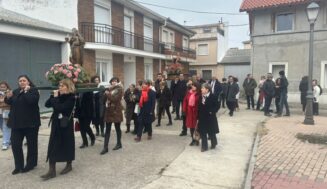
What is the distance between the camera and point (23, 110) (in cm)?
509

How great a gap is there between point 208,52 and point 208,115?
26.4 m

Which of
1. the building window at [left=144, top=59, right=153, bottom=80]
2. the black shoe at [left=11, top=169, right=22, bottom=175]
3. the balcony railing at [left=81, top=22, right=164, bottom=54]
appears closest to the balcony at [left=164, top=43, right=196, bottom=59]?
the balcony railing at [left=81, top=22, right=164, bottom=54]

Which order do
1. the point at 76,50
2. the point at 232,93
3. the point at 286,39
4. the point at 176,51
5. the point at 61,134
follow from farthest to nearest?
the point at 176,51, the point at 286,39, the point at 232,93, the point at 76,50, the point at 61,134

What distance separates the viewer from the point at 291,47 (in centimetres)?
1597

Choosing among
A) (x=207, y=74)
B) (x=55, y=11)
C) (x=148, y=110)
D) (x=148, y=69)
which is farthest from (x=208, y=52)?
(x=148, y=110)

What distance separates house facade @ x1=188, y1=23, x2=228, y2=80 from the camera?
105 ft

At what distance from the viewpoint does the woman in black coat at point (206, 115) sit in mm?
6598

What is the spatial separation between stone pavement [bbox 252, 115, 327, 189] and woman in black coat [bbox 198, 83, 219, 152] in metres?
1.15

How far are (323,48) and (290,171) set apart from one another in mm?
12254

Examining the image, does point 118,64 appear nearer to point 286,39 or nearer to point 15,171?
point 286,39

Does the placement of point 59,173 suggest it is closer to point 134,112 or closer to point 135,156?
point 135,156

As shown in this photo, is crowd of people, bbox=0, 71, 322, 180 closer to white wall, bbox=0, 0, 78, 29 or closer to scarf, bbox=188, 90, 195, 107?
scarf, bbox=188, 90, 195, 107

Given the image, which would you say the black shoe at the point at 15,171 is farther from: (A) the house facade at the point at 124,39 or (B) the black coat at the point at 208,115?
(A) the house facade at the point at 124,39

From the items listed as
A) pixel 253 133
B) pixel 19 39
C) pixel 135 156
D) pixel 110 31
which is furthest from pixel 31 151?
pixel 110 31
